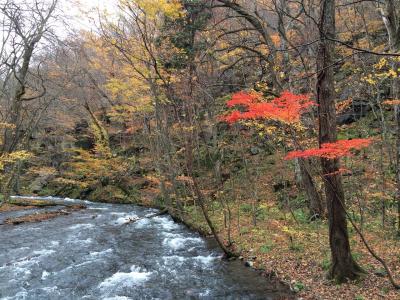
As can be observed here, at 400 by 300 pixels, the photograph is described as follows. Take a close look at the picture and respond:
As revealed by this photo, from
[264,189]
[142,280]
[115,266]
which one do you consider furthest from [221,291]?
[264,189]

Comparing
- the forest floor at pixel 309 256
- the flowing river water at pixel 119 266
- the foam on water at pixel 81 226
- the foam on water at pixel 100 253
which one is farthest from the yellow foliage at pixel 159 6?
the foam on water at pixel 81 226

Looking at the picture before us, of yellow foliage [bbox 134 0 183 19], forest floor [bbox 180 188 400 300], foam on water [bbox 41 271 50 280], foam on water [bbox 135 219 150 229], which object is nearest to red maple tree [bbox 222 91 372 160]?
forest floor [bbox 180 188 400 300]

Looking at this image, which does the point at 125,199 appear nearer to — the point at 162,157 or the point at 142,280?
the point at 162,157

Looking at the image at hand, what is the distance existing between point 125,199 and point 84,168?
437 cm

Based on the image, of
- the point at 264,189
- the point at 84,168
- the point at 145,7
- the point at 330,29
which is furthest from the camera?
the point at 84,168

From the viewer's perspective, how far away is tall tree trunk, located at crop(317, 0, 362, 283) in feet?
22.7

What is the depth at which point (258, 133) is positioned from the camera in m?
19.5

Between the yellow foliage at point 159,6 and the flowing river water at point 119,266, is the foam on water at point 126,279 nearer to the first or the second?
the flowing river water at point 119,266

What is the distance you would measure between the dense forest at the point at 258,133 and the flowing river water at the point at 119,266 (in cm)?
83

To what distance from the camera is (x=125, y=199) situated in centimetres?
2420

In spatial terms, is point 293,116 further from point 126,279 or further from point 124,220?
point 124,220

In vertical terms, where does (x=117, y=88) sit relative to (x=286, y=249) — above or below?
above

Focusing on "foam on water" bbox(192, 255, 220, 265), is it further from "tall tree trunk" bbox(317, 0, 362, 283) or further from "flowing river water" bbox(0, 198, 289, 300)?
"tall tree trunk" bbox(317, 0, 362, 283)

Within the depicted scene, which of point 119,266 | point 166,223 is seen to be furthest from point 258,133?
point 119,266
